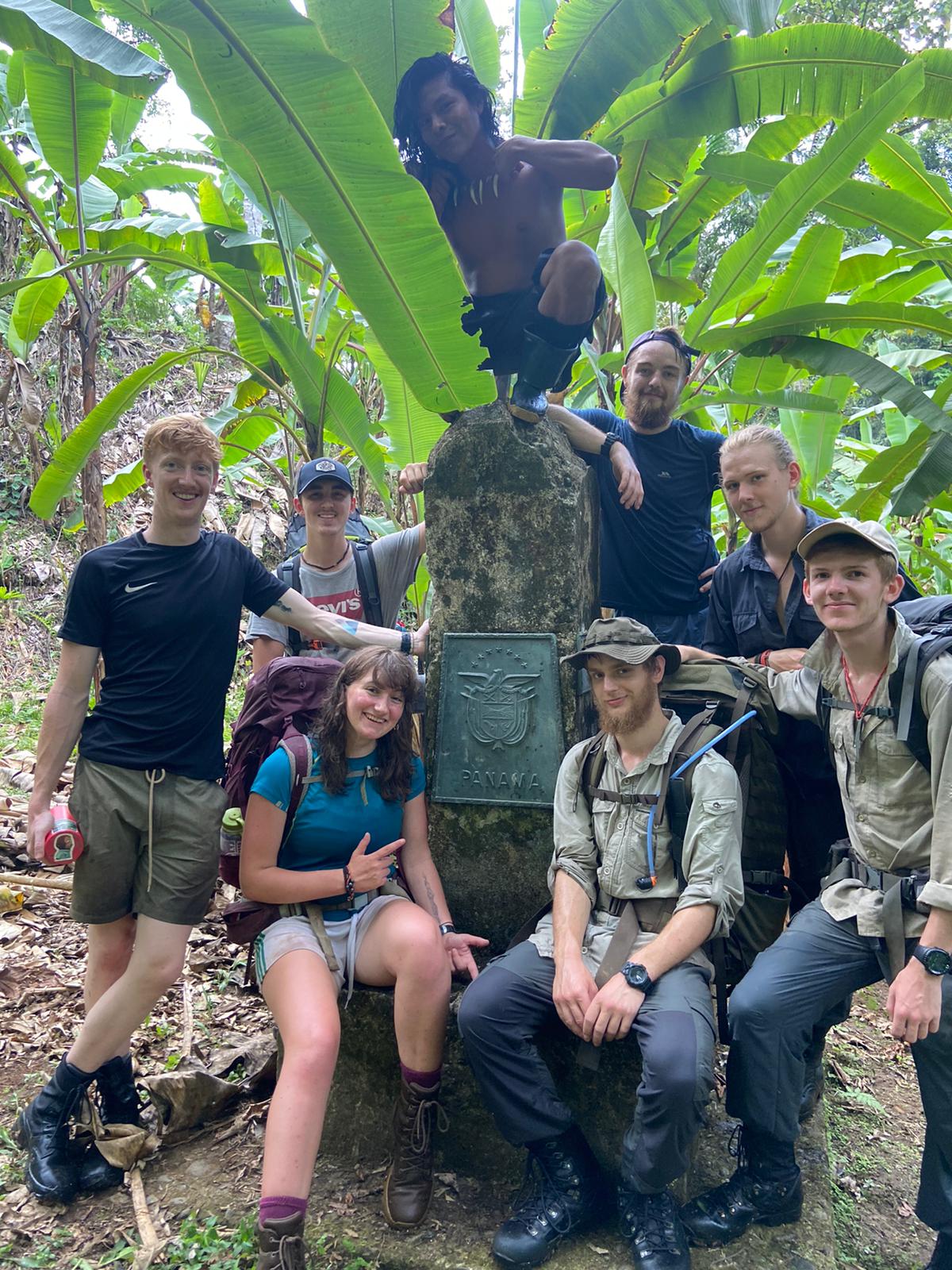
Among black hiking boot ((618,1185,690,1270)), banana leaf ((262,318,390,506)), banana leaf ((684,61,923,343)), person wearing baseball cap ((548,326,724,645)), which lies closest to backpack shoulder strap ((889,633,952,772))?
person wearing baseball cap ((548,326,724,645))

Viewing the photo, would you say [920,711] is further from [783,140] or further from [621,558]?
[783,140]

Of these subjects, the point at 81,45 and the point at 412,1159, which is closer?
the point at 81,45

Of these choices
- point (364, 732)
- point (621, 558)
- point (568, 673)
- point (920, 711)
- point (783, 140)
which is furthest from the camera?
point (783, 140)

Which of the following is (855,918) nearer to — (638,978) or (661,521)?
(638,978)

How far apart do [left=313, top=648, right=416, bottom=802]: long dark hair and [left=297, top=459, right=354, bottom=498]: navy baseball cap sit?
992mm

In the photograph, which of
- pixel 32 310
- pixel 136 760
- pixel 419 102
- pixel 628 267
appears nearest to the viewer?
pixel 136 760

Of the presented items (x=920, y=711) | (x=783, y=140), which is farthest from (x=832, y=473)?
(x=920, y=711)

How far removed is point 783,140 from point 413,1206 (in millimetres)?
4639

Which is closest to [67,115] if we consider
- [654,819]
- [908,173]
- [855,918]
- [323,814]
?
[323,814]

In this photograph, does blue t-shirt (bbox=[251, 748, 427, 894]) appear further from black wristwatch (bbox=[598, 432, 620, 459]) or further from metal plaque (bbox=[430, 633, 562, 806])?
black wristwatch (bbox=[598, 432, 620, 459])

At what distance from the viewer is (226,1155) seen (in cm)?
288

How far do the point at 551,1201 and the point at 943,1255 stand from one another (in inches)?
40.4

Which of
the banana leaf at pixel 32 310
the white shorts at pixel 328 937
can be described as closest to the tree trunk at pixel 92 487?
the banana leaf at pixel 32 310

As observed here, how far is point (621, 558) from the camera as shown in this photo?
3.46 meters
